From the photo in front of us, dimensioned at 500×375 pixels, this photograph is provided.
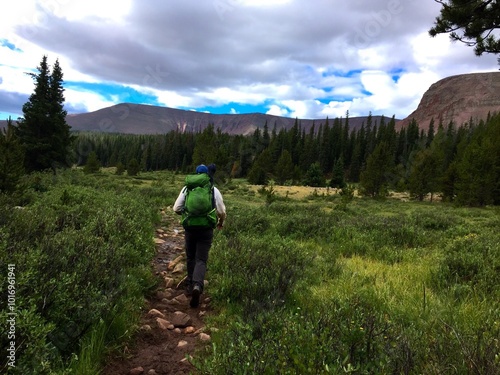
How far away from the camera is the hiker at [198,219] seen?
17.2 feet

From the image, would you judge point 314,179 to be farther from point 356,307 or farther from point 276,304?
point 356,307

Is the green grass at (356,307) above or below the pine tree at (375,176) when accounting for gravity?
below

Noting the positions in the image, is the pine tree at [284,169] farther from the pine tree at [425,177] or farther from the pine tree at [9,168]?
the pine tree at [9,168]

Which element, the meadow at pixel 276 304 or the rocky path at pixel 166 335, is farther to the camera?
the rocky path at pixel 166 335

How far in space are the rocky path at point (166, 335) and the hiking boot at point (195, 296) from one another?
76mm

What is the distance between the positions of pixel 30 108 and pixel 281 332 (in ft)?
123

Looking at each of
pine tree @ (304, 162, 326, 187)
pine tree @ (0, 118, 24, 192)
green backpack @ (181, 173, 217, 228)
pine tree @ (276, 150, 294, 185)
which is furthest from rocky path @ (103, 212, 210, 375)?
pine tree @ (276, 150, 294, 185)

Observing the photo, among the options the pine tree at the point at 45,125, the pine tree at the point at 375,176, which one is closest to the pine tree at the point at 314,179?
the pine tree at the point at 375,176

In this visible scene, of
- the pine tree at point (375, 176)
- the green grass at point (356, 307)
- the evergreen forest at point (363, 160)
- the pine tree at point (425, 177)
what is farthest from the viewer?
the pine tree at point (375, 176)

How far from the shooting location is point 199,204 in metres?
5.21

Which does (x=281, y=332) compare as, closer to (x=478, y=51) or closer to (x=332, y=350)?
(x=332, y=350)

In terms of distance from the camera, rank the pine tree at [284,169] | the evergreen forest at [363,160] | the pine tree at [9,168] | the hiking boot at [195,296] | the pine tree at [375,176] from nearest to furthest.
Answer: the hiking boot at [195,296]
the pine tree at [9,168]
the evergreen forest at [363,160]
the pine tree at [375,176]
the pine tree at [284,169]

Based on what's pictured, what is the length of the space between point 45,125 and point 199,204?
34.7 metres

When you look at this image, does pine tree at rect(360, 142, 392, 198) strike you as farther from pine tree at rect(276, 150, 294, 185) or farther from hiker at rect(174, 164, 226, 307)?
hiker at rect(174, 164, 226, 307)
